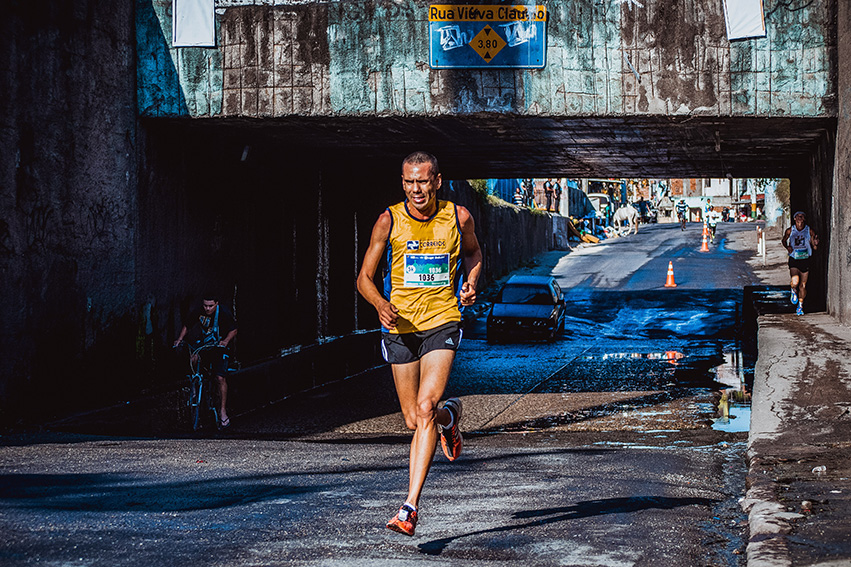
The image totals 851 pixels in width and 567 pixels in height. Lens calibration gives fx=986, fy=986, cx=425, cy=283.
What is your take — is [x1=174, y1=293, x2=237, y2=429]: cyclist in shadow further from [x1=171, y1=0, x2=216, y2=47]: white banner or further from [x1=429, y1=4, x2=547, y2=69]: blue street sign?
[x1=429, y1=4, x2=547, y2=69]: blue street sign

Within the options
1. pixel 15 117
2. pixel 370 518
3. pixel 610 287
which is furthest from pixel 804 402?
pixel 610 287

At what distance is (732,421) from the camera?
11.9 m

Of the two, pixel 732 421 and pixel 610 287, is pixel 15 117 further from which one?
pixel 610 287

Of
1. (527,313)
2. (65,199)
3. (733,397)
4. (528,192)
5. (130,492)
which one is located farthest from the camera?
(528,192)

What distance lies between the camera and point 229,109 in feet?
42.5

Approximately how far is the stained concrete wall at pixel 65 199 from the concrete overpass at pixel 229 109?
0.03 m

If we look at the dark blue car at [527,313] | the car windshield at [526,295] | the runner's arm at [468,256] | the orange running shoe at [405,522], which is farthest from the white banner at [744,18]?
the car windshield at [526,295]

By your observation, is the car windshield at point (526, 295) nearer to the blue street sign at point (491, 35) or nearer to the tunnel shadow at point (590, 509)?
the blue street sign at point (491, 35)

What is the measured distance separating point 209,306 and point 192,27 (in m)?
3.66

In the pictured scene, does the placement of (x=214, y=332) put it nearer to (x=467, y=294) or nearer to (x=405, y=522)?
(x=467, y=294)

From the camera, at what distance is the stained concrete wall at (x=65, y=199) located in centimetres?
1040

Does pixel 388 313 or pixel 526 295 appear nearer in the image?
pixel 388 313

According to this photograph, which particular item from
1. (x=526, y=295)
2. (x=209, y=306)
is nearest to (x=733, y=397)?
(x=209, y=306)

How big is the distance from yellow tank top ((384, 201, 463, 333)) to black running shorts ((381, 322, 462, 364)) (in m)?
0.03
